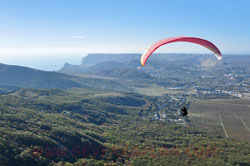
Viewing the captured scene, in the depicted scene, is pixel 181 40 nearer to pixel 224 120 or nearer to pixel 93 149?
pixel 93 149

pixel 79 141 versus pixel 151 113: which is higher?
pixel 79 141

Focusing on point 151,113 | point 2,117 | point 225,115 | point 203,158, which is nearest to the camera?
point 203,158

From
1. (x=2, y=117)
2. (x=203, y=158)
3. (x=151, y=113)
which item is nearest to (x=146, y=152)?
(x=203, y=158)

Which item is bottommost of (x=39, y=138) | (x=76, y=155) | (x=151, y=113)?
(x=151, y=113)

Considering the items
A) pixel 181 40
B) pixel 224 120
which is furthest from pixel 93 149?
pixel 224 120

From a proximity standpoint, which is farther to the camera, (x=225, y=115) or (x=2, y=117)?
(x=225, y=115)

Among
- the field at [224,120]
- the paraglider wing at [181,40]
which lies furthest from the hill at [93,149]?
the paraglider wing at [181,40]

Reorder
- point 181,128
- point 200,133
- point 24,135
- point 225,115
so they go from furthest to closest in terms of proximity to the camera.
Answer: point 225,115, point 181,128, point 200,133, point 24,135

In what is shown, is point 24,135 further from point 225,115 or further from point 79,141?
point 225,115

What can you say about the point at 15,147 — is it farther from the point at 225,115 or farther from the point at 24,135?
the point at 225,115
